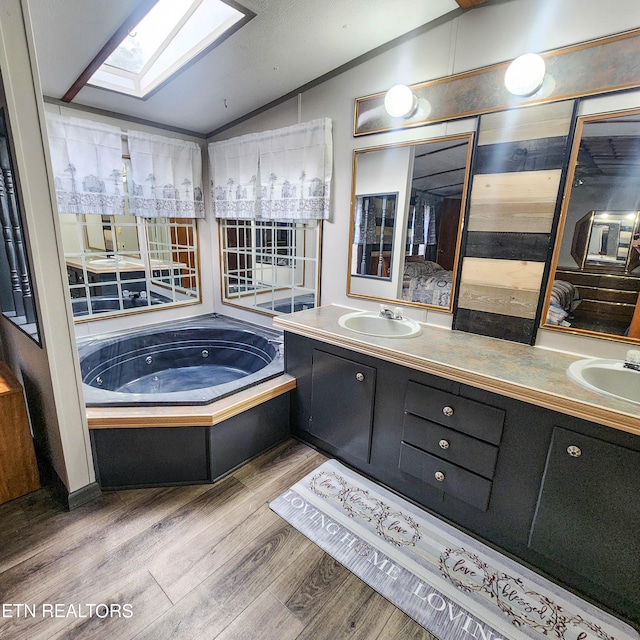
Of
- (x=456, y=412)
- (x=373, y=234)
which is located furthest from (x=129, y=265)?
(x=456, y=412)

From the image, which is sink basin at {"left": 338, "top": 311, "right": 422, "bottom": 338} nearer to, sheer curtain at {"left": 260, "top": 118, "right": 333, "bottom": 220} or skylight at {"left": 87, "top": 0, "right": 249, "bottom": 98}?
sheer curtain at {"left": 260, "top": 118, "right": 333, "bottom": 220}

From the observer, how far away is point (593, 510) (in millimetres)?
1268

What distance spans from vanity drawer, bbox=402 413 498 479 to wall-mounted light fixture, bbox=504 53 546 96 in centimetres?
159

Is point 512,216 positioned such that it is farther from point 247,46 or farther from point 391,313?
point 247,46

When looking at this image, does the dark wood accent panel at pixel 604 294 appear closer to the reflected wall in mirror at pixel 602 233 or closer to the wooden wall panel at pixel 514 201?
the reflected wall in mirror at pixel 602 233

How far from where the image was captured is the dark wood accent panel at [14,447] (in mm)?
1688

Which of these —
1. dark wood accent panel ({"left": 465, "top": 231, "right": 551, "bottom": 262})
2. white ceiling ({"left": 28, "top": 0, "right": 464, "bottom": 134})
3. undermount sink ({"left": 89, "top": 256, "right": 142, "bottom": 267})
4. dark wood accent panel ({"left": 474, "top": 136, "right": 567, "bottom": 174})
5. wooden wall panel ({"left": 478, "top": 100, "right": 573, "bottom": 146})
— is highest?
white ceiling ({"left": 28, "top": 0, "right": 464, "bottom": 134})

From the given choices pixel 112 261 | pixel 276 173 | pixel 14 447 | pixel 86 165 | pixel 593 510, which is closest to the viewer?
pixel 593 510

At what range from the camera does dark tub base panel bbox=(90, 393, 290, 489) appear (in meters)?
1.79

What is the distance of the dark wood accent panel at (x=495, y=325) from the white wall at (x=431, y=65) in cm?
9

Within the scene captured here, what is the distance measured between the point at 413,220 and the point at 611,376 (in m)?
1.24

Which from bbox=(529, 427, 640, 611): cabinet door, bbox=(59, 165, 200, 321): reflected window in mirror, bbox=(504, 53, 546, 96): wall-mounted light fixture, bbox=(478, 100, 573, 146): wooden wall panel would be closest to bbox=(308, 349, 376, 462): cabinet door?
bbox=(529, 427, 640, 611): cabinet door

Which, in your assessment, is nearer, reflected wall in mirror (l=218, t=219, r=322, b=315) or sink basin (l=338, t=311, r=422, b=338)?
sink basin (l=338, t=311, r=422, b=338)

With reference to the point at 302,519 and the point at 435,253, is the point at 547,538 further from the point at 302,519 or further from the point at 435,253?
the point at 435,253
